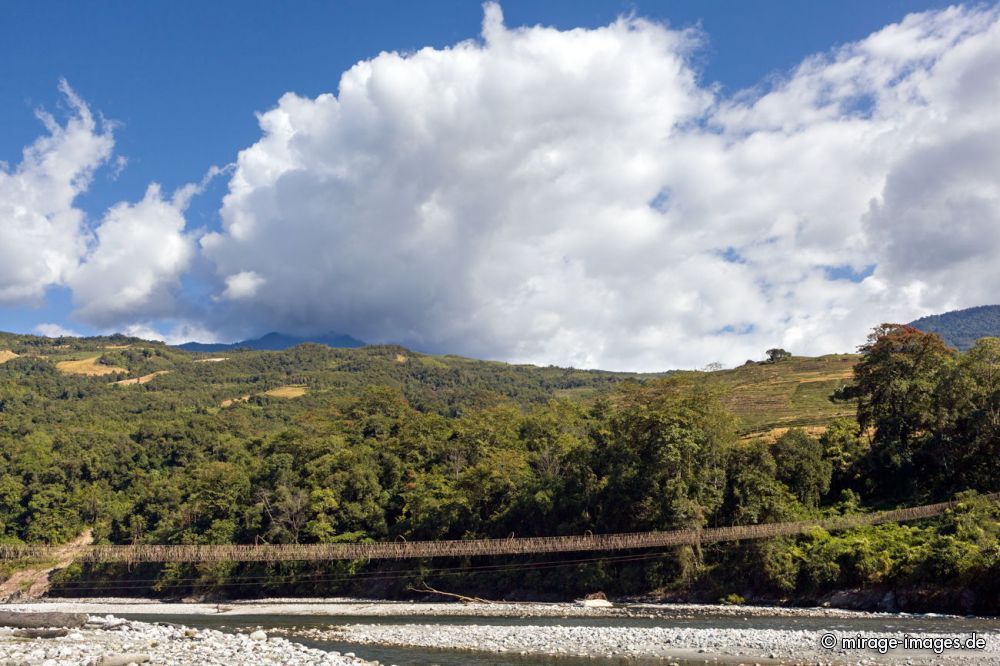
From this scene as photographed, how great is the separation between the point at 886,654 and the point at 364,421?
48191 mm

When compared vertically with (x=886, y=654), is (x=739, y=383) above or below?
above

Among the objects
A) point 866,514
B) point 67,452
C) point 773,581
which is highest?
point 67,452

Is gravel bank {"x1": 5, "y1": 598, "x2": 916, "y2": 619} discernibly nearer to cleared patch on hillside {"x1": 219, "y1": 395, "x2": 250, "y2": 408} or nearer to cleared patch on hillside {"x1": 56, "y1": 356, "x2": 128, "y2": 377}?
cleared patch on hillside {"x1": 219, "y1": 395, "x2": 250, "y2": 408}

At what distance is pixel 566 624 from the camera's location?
943 inches

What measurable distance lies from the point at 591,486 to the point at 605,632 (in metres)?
13.7

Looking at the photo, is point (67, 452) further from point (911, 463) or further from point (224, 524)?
point (911, 463)

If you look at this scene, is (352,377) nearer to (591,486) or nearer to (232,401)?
(232,401)

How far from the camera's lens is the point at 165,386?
12638 centimetres

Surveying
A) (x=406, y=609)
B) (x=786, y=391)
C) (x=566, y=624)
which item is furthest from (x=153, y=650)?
(x=786, y=391)

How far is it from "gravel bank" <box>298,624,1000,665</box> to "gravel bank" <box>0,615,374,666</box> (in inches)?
186

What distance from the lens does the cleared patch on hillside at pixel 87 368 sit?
133 metres

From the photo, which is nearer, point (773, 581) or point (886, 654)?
point (886, 654)

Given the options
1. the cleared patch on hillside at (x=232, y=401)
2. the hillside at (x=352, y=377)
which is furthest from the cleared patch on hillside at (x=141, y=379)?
the cleared patch on hillside at (x=232, y=401)

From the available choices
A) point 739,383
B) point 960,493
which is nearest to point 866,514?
point 960,493
